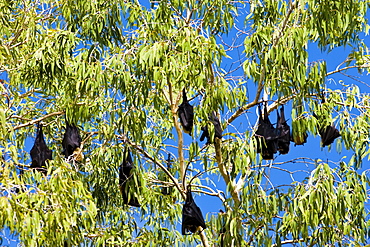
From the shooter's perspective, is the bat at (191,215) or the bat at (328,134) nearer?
the bat at (328,134)

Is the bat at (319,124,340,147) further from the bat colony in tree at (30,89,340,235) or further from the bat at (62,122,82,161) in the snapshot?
the bat at (62,122,82,161)

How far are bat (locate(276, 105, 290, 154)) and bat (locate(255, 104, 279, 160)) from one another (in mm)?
179

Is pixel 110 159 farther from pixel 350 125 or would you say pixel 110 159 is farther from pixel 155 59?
pixel 350 125

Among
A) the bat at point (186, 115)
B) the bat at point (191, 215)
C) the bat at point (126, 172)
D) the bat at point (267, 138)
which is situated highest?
the bat at point (186, 115)

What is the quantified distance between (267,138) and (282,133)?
396 millimetres

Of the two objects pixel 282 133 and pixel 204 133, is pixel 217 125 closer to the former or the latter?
pixel 204 133

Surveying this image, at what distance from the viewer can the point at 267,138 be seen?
826 centimetres

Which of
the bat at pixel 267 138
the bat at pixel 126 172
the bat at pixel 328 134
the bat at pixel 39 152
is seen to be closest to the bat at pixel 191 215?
the bat at pixel 126 172

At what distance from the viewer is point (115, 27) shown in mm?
8336

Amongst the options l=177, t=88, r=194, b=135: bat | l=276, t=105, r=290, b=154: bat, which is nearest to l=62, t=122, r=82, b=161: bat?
l=177, t=88, r=194, b=135: bat

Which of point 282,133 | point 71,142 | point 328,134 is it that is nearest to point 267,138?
point 282,133

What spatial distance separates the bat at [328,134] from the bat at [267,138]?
1.76 feet

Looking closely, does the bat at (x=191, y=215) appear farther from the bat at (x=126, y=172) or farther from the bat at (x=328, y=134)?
the bat at (x=328, y=134)

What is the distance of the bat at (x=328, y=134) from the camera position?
8312 millimetres
